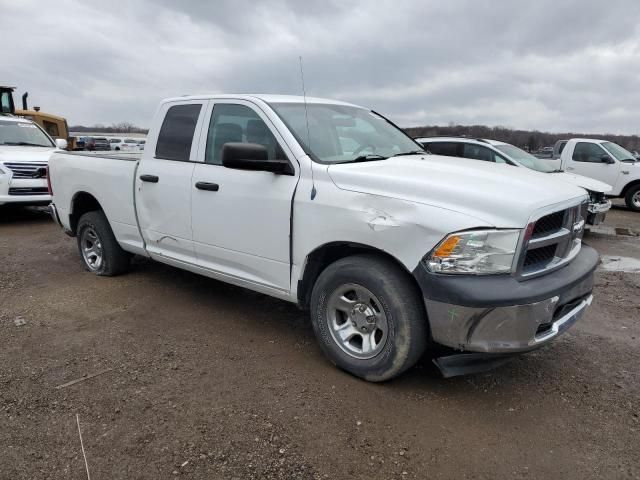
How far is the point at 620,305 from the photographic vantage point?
4.96 m

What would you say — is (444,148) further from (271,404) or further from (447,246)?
(271,404)

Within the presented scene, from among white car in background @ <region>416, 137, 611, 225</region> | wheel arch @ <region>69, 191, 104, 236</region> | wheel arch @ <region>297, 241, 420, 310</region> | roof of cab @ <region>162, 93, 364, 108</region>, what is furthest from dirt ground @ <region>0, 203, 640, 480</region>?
white car in background @ <region>416, 137, 611, 225</region>

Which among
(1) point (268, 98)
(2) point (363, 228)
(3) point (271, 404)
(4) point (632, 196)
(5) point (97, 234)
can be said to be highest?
(1) point (268, 98)

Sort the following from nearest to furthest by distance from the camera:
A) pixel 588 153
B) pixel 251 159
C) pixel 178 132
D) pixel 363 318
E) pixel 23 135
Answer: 1. pixel 363 318
2. pixel 251 159
3. pixel 178 132
4. pixel 23 135
5. pixel 588 153

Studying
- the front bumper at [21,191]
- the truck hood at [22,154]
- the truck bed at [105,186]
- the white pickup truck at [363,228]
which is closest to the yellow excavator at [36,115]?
the truck hood at [22,154]

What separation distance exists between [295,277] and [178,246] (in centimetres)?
144

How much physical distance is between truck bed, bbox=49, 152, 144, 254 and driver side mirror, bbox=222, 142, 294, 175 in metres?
1.79

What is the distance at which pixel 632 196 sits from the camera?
12.8 meters

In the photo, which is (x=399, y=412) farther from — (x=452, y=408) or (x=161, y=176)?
(x=161, y=176)

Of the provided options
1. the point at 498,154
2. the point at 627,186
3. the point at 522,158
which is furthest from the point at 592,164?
the point at 498,154

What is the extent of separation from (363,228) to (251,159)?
3.04 feet

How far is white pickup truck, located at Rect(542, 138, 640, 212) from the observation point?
12.7m

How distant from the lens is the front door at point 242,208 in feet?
11.7

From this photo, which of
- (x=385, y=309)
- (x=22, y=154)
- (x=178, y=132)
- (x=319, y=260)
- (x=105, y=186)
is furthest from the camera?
(x=22, y=154)
